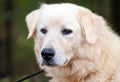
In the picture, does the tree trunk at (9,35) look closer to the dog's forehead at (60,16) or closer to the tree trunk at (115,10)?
the tree trunk at (115,10)

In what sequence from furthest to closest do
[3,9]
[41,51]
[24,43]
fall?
[3,9] < [24,43] < [41,51]

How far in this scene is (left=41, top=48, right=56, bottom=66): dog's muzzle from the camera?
711 cm

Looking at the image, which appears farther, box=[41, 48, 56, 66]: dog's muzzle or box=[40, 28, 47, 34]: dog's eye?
box=[40, 28, 47, 34]: dog's eye

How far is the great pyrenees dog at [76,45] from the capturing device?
724 cm

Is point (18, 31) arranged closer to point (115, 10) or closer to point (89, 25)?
point (115, 10)

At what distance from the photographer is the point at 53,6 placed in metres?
7.54

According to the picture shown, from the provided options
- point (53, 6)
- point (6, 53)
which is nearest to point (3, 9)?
point (6, 53)

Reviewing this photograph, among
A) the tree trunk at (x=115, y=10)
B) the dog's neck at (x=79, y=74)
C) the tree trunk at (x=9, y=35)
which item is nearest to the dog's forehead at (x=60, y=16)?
the dog's neck at (x=79, y=74)

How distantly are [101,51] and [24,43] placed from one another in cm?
914

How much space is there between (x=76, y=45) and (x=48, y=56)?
0.44 m

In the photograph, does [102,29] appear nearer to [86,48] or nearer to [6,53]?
[86,48]

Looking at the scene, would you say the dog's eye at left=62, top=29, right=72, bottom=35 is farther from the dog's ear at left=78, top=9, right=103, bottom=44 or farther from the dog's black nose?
the dog's black nose

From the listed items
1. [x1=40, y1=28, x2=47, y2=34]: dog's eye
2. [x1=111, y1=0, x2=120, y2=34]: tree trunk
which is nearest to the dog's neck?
[x1=40, y1=28, x2=47, y2=34]: dog's eye

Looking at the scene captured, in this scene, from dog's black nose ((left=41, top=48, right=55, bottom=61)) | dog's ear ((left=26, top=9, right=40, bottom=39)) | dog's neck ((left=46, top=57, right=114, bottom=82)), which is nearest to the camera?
dog's black nose ((left=41, top=48, right=55, bottom=61))
